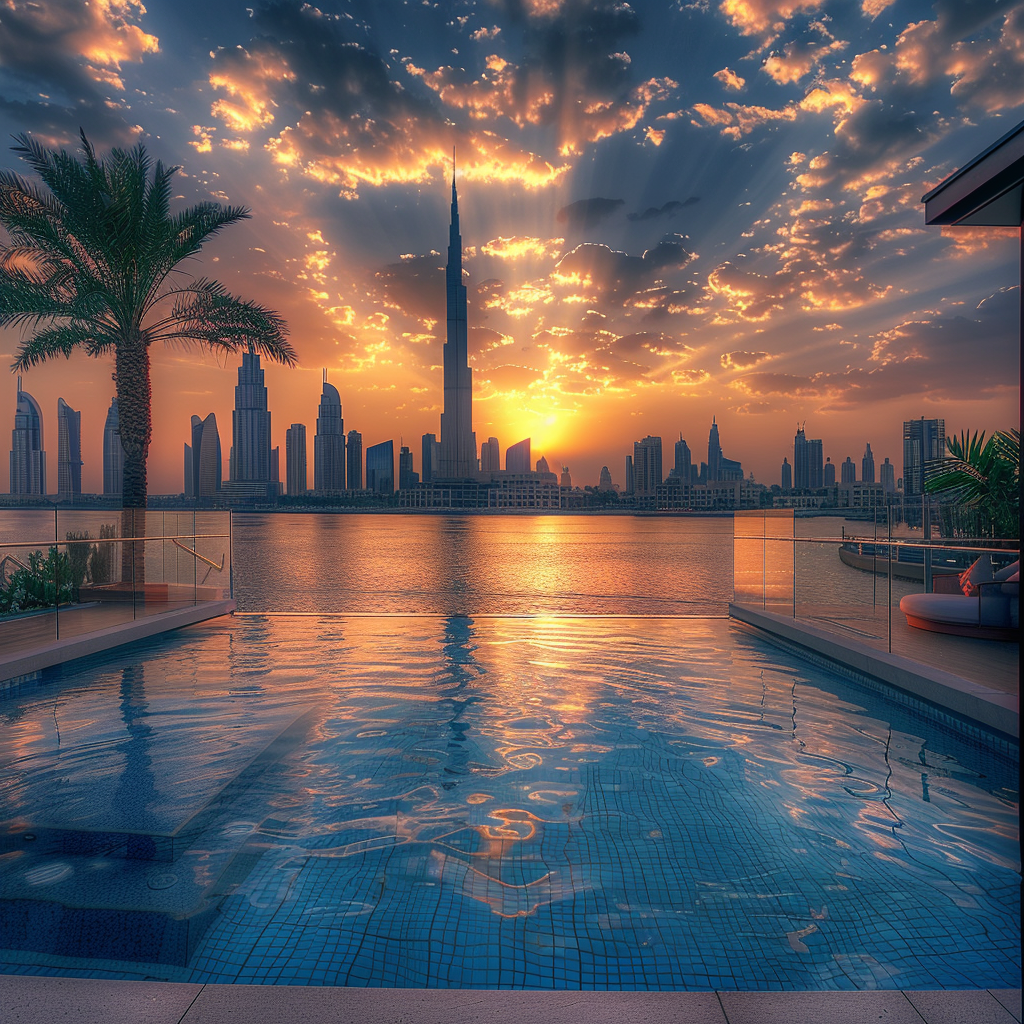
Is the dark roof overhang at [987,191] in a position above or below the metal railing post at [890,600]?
above

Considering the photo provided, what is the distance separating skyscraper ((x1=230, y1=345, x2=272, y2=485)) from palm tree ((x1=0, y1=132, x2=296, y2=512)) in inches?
6105

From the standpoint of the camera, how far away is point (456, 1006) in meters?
1.91

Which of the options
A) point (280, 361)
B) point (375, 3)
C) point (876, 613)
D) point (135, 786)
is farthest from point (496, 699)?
point (375, 3)

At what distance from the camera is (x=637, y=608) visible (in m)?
16.9

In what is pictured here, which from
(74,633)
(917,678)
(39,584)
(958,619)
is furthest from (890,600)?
(39,584)

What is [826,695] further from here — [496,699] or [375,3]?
[375,3]

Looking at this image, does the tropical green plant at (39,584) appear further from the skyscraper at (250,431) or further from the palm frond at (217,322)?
the skyscraper at (250,431)

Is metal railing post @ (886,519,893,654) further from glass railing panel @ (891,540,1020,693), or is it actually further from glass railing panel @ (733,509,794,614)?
glass railing panel @ (733,509,794,614)

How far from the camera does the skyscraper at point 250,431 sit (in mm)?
160500

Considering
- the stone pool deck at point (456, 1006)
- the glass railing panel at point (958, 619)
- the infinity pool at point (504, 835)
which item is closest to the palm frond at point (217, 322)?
the infinity pool at point (504, 835)

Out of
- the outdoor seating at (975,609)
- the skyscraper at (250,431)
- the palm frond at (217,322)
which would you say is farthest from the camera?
the skyscraper at (250,431)

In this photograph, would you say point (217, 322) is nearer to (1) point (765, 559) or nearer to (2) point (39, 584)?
(2) point (39, 584)

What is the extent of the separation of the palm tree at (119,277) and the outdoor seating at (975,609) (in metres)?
13.4

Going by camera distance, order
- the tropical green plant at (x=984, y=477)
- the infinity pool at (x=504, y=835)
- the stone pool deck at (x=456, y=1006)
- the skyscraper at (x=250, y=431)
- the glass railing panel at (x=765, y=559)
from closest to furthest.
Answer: the stone pool deck at (x=456, y=1006) → the infinity pool at (x=504, y=835) → the glass railing panel at (x=765, y=559) → the tropical green plant at (x=984, y=477) → the skyscraper at (x=250, y=431)
